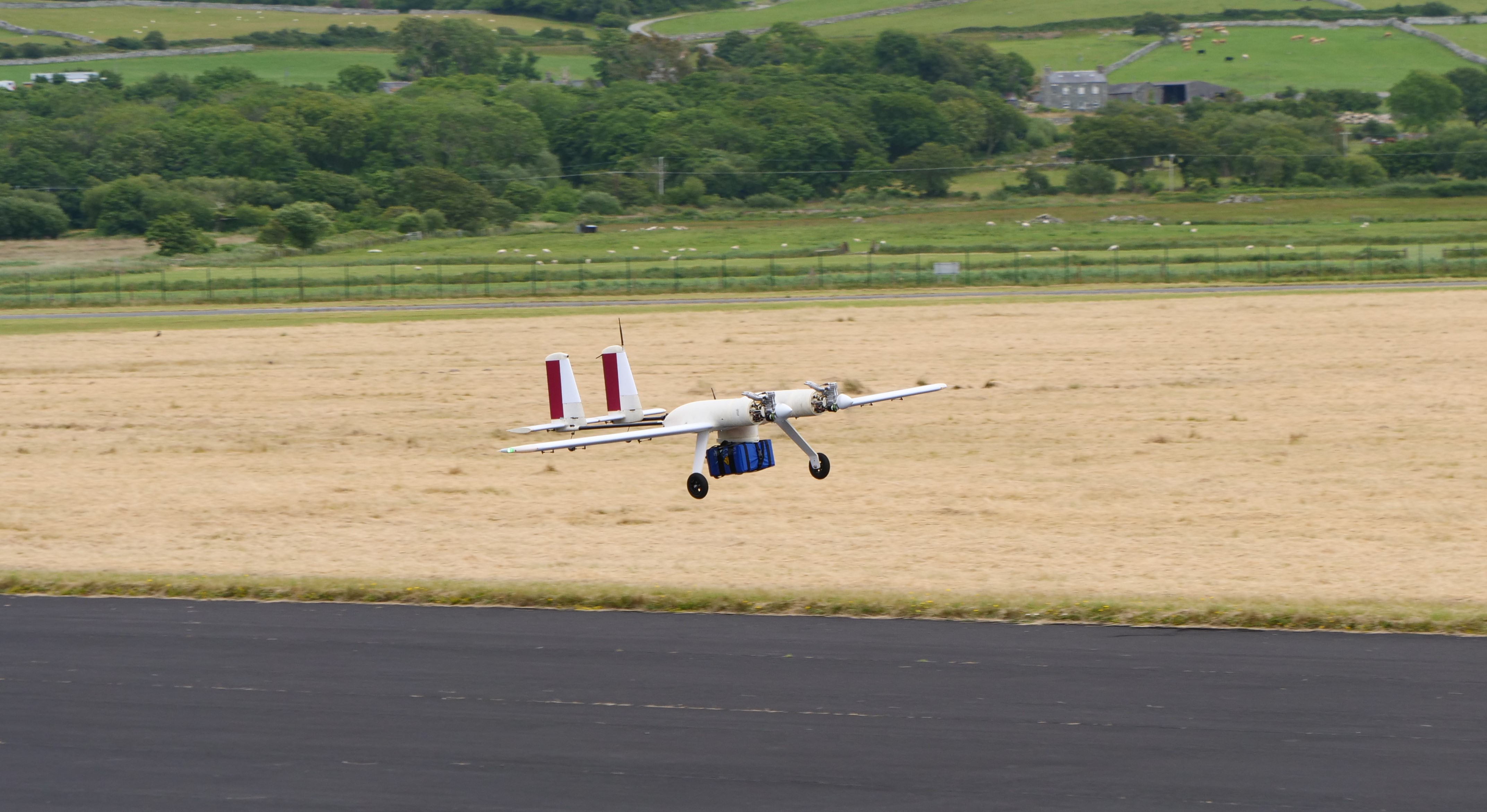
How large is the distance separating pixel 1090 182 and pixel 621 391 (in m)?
171

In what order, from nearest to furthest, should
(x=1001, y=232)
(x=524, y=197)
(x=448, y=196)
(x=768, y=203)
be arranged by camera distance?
(x=1001, y=232) < (x=448, y=196) < (x=524, y=197) < (x=768, y=203)

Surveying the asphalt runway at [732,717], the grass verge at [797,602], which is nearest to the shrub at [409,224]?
the grass verge at [797,602]

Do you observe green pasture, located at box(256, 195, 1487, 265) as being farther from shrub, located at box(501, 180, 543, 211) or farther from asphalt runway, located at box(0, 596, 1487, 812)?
asphalt runway, located at box(0, 596, 1487, 812)

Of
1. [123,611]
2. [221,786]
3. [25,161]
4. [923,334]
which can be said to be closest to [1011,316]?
[923,334]

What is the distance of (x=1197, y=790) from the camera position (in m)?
11.3

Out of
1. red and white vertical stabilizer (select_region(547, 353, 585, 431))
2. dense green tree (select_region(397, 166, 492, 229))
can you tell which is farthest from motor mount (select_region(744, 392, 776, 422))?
dense green tree (select_region(397, 166, 492, 229))

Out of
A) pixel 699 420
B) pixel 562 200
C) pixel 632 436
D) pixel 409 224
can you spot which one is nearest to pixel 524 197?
pixel 562 200

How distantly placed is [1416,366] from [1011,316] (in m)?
20.1

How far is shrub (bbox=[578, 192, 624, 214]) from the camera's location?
172875 mm

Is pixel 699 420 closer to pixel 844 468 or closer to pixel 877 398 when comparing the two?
pixel 877 398

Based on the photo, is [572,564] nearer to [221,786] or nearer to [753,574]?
[753,574]

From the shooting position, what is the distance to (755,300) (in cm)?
7362

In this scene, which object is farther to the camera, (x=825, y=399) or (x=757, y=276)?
(x=757, y=276)

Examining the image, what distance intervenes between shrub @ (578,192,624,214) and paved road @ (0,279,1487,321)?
96.3m
